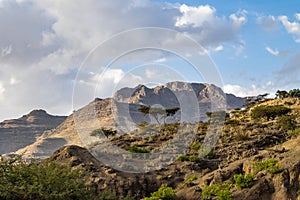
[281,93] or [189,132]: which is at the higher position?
[281,93]

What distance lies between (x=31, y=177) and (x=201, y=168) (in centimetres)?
2116

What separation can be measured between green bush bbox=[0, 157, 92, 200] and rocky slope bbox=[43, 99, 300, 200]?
25.1 ft

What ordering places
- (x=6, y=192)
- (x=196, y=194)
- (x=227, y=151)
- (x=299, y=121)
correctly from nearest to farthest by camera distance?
(x=6, y=192), (x=196, y=194), (x=227, y=151), (x=299, y=121)

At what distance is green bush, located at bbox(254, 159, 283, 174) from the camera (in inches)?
1079

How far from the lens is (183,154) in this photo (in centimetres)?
4272

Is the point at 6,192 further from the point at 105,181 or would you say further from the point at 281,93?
the point at 281,93

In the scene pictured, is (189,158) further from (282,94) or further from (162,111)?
(282,94)

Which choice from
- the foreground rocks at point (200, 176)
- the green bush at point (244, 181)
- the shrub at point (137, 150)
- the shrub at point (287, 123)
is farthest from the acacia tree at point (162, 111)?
the green bush at point (244, 181)

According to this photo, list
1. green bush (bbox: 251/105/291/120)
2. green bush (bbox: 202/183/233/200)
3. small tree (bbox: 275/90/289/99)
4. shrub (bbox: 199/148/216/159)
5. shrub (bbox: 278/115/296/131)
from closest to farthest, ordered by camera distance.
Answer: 1. green bush (bbox: 202/183/233/200)
2. shrub (bbox: 199/148/216/159)
3. shrub (bbox: 278/115/296/131)
4. green bush (bbox: 251/105/291/120)
5. small tree (bbox: 275/90/289/99)

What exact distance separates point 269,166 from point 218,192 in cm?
408

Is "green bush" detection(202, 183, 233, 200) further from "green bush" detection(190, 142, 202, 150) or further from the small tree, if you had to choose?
the small tree

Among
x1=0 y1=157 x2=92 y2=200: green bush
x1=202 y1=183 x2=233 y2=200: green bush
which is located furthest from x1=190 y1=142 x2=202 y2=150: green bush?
x1=0 y1=157 x2=92 y2=200: green bush

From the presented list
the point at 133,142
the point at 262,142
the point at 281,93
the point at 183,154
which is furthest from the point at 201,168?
the point at 281,93

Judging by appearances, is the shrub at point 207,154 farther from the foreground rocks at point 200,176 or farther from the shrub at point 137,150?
the shrub at point 137,150
